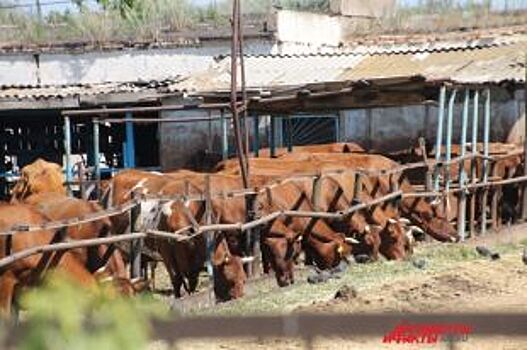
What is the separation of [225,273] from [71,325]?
8.30 m

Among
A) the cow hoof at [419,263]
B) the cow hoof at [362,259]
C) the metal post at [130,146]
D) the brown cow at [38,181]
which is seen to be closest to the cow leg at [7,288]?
the cow hoof at [419,263]

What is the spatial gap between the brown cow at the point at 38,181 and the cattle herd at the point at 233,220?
0.02m

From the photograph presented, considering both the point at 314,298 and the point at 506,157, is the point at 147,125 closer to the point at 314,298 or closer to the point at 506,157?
the point at 506,157

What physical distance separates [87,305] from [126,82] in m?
19.4

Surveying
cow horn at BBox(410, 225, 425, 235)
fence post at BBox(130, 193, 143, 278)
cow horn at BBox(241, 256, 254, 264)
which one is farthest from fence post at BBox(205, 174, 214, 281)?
cow horn at BBox(410, 225, 425, 235)

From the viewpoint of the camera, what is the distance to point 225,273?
10.3 m

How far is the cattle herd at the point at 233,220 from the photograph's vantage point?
8.62 metres

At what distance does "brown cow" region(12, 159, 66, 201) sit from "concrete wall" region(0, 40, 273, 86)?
20.6ft

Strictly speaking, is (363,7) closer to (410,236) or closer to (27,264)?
(410,236)

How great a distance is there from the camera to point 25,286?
27.0 ft

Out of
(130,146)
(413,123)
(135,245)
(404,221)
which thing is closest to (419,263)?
(404,221)

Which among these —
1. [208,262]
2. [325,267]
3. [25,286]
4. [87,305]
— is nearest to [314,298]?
[208,262]

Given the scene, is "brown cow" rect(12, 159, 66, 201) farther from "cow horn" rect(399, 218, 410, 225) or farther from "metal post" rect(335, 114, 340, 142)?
"metal post" rect(335, 114, 340, 142)

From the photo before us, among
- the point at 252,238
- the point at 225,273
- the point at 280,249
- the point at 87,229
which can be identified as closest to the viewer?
the point at 87,229
